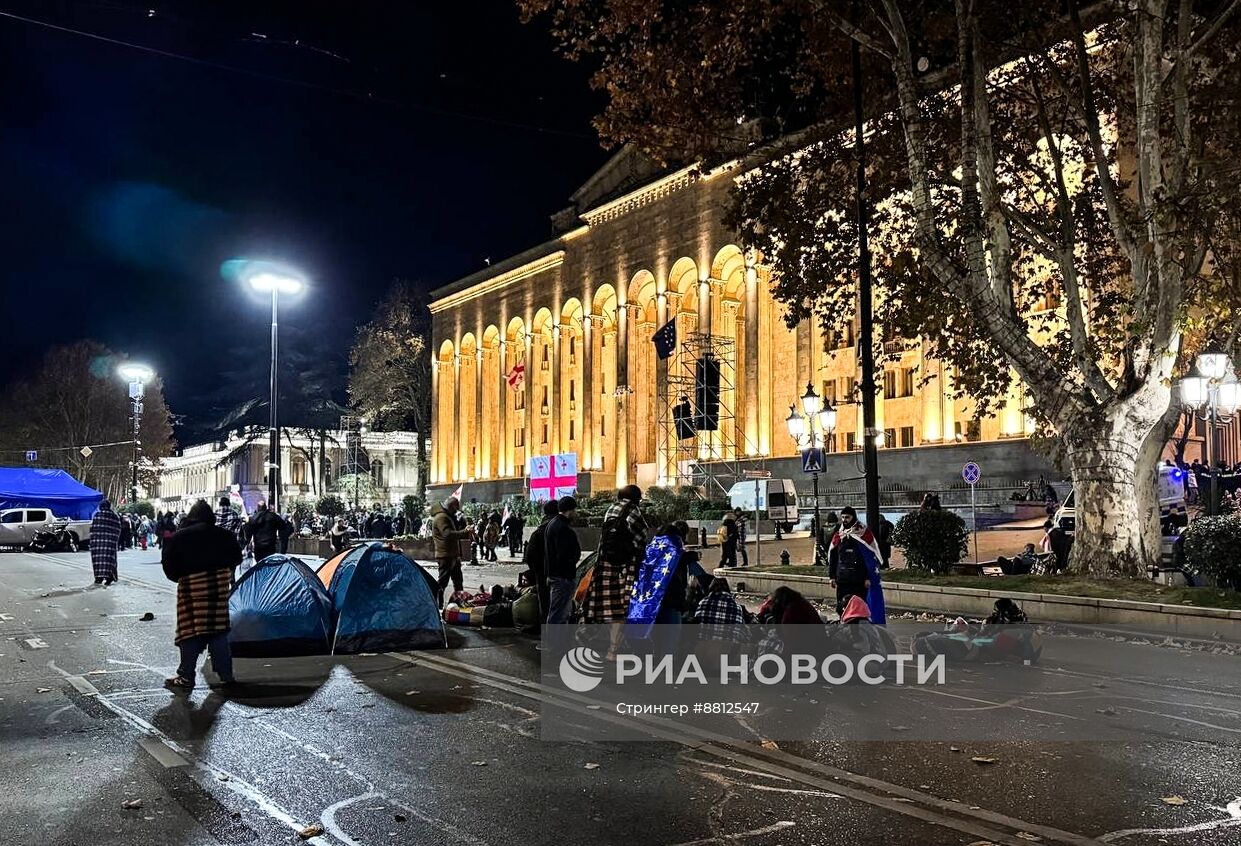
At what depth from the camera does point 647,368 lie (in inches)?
2037

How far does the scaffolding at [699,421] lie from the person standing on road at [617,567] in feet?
103

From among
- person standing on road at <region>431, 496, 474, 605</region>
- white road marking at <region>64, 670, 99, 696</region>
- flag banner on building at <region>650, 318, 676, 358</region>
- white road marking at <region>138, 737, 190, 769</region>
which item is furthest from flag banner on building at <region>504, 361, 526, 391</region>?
white road marking at <region>138, 737, 190, 769</region>

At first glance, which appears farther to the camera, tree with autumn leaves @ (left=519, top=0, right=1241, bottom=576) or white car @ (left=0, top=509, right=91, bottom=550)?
white car @ (left=0, top=509, right=91, bottom=550)

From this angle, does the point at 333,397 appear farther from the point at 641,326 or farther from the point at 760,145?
the point at 760,145

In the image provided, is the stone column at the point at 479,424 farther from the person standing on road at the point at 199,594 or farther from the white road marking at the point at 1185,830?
the white road marking at the point at 1185,830

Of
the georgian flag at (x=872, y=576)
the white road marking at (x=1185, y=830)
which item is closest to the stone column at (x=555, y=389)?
the georgian flag at (x=872, y=576)

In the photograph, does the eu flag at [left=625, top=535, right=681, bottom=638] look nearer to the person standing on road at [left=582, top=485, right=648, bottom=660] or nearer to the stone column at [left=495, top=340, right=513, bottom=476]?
the person standing on road at [left=582, top=485, right=648, bottom=660]

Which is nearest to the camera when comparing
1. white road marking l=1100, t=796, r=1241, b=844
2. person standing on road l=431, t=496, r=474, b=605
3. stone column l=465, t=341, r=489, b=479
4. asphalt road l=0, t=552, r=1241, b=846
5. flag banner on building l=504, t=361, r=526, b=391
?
white road marking l=1100, t=796, r=1241, b=844

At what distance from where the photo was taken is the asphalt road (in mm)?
4695

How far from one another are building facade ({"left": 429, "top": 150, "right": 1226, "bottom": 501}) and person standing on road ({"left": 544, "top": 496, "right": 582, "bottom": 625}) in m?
23.7

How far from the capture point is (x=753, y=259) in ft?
143

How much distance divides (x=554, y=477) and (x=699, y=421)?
6.52 meters

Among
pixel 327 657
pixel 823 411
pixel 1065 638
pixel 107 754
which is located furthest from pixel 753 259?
pixel 107 754

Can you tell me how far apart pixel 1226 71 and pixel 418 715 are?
15530 millimetres
